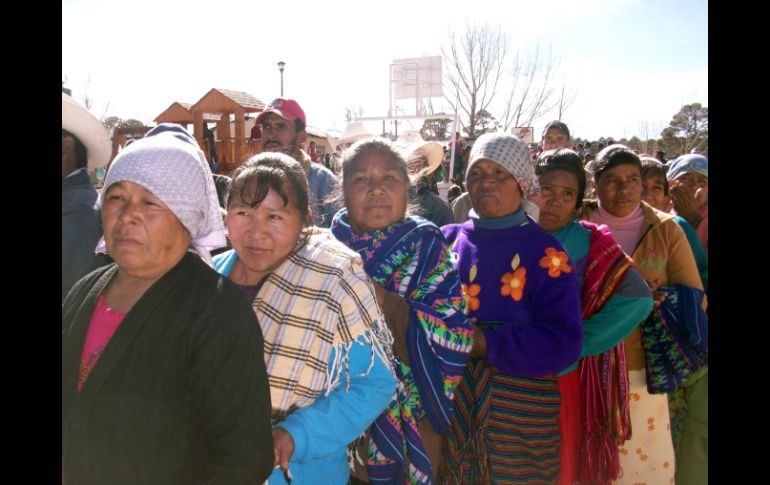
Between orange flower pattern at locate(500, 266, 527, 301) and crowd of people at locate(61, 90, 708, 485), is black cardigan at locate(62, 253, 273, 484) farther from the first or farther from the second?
orange flower pattern at locate(500, 266, 527, 301)

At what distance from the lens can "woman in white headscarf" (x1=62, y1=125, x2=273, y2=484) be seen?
48.5 inches

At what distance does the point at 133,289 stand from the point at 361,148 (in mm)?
1104

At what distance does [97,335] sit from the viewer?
1396mm

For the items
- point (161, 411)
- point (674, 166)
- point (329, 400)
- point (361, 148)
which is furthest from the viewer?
point (674, 166)

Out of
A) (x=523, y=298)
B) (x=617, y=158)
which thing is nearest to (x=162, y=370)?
(x=523, y=298)

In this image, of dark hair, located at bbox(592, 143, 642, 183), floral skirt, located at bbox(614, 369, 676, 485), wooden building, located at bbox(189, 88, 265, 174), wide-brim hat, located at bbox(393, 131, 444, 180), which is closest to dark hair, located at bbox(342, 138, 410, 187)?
wide-brim hat, located at bbox(393, 131, 444, 180)

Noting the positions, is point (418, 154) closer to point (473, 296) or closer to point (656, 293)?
point (473, 296)

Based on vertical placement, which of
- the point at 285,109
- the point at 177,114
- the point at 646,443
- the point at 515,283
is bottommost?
the point at 646,443

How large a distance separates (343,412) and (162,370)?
→ 1.95 ft

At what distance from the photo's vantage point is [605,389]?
2.52 meters

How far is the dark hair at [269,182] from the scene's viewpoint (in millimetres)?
1677

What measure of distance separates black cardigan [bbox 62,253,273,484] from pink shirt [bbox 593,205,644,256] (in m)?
2.31
